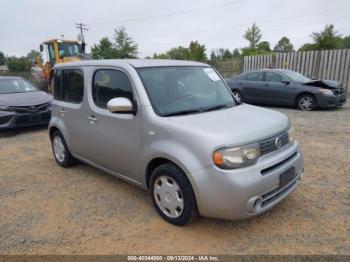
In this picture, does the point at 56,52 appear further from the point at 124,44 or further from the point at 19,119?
the point at 124,44

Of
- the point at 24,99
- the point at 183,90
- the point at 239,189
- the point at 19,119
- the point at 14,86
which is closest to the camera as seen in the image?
the point at 239,189

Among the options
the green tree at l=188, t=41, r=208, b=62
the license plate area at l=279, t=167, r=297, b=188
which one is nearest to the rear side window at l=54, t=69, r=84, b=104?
the license plate area at l=279, t=167, r=297, b=188

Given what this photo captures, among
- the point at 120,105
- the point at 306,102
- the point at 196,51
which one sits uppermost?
the point at 196,51

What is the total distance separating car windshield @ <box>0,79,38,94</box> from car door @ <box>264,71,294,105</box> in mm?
7796

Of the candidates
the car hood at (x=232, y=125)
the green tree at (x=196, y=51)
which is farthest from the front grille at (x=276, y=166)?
the green tree at (x=196, y=51)

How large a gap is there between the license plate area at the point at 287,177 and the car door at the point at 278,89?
754 cm

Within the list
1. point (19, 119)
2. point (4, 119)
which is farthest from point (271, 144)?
point (4, 119)

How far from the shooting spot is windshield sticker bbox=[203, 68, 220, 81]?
13.2 ft

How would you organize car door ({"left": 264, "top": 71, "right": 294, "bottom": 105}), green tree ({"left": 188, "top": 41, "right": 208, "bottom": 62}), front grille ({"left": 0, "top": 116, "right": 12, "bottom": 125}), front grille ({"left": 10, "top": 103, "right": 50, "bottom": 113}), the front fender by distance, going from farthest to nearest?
green tree ({"left": 188, "top": 41, "right": 208, "bottom": 62}) → car door ({"left": 264, "top": 71, "right": 294, "bottom": 105}) → front grille ({"left": 10, "top": 103, "right": 50, "bottom": 113}) → front grille ({"left": 0, "top": 116, "right": 12, "bottom": 125}) → the front fender

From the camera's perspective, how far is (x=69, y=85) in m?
4.55

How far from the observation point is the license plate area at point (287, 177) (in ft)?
9.72

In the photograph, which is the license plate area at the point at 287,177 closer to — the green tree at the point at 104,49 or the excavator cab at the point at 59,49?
the excavator cab at the point at 59,49

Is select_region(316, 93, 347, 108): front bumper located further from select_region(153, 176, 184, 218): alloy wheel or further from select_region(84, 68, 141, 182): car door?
select_region(153, 176, 184, 218): alloy wheel

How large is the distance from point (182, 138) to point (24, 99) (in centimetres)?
649
